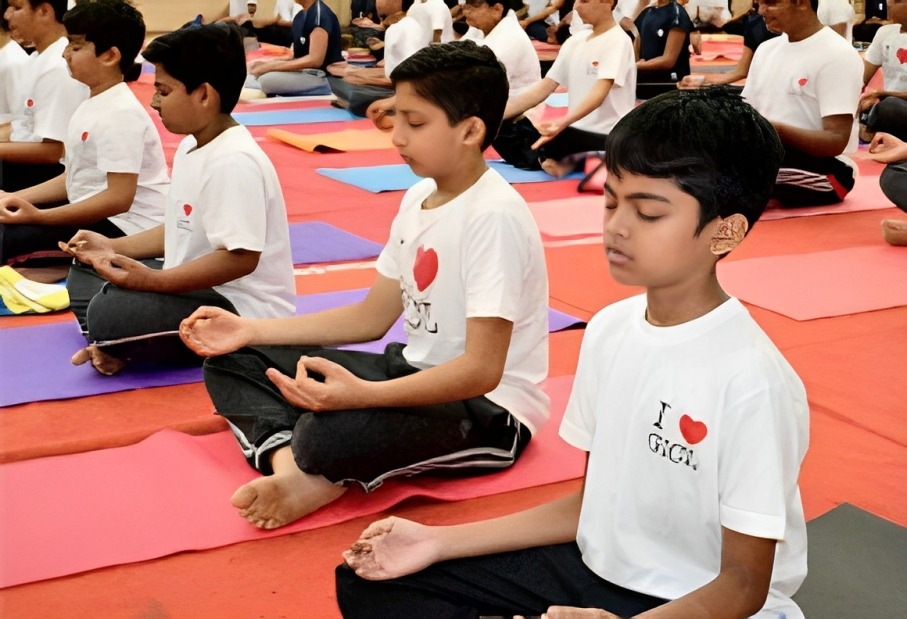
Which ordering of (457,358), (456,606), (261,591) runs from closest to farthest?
(456,606), (261,591), (457,358)

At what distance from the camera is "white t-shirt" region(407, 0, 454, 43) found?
870 cm

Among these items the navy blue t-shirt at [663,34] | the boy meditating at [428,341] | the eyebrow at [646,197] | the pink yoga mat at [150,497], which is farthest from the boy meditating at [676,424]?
the navy blue t-shirt at [663,34]

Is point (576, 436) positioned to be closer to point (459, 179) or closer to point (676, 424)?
point (676, 424)

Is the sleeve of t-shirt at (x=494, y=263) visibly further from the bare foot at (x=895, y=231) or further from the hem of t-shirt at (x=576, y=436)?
the bare foot at (x=895, y=231)

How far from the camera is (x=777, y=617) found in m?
1.45

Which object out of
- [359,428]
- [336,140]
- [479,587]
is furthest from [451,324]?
[336,140]

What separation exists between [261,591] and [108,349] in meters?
1.26

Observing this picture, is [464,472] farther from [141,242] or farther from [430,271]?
[141,242]

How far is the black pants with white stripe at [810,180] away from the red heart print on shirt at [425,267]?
3199 millimetres

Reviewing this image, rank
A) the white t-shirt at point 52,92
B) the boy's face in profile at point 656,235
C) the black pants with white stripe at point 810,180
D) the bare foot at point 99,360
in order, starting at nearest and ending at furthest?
the boy's face in profile at point 656,235 → the bare foot at point 99,360 → the white t-shirt at point 52,92 → the black pants with white stripe at point 810,180

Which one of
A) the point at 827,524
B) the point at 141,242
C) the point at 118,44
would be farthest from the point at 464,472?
the point at 118,44

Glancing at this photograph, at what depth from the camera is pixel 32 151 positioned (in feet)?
14.2

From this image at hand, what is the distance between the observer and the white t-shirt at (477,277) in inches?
89.5

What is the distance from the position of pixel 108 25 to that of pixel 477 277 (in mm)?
1929
